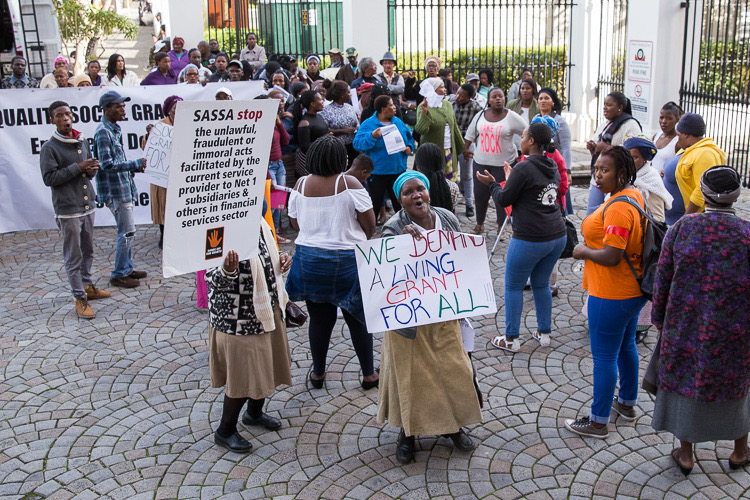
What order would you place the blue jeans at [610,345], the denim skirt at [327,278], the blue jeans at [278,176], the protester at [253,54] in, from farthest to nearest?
the protester at [253,54] < the blue jeans at [278,176] < the denim skirt at [327,278] < the blue jeans at [610,345]

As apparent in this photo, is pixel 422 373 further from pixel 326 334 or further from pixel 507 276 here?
pixel 507 276

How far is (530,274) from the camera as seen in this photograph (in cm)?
602

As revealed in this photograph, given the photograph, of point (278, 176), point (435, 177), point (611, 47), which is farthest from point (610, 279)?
point (611, 47)

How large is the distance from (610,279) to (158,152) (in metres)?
5.00

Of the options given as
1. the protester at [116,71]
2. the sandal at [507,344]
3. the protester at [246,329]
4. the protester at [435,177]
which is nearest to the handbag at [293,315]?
the protester at [246,329]

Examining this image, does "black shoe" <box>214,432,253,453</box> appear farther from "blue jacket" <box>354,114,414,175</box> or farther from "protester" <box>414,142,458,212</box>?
"blue jacket" <box>354,114,414,175</box>

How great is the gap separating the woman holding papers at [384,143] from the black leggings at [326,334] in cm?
356

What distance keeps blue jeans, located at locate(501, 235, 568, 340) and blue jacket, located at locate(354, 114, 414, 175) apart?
10.9 feet

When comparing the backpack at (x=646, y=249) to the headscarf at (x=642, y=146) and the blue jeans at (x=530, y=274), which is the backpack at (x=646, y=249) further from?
the headscarf at (x=642, y=146)

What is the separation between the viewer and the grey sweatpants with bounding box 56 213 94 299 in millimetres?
7238

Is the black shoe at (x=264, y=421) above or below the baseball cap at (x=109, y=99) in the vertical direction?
below

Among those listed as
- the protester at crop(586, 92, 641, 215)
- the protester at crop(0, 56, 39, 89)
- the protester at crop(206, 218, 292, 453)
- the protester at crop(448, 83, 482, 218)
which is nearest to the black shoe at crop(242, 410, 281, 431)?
the protester at crop(206, 218, 292, 453)

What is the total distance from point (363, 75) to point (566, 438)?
8809 mm

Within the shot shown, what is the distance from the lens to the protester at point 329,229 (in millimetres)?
5180
